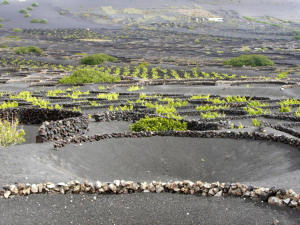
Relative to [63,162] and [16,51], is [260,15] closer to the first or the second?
[16,51]

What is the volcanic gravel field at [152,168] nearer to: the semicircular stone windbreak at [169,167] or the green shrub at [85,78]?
the semicircular stone windbreak at [169,167]

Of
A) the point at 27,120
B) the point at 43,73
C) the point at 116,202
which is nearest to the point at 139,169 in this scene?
the point at 116,202

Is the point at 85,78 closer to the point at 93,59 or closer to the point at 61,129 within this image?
the point at 61,129

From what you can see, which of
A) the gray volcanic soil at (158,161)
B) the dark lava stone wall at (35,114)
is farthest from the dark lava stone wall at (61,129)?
the dark lava stone wall at (35,114)

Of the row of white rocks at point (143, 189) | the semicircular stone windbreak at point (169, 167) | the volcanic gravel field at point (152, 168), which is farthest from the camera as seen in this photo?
the semicircular stone windbreak at point (169, 167)

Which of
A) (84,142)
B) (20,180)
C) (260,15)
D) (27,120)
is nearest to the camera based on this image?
(20,180)

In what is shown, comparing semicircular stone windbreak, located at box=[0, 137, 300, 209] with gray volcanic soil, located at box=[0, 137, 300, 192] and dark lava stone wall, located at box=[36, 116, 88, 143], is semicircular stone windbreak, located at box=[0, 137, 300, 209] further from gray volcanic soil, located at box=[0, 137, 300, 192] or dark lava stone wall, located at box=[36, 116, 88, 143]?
dark lava stone wall, located at box=[36, 116, 88, 143]

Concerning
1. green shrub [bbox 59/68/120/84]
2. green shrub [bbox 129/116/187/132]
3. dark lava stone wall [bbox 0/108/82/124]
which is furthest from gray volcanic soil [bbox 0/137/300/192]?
green shrub [bbox 59/68/120/84]
